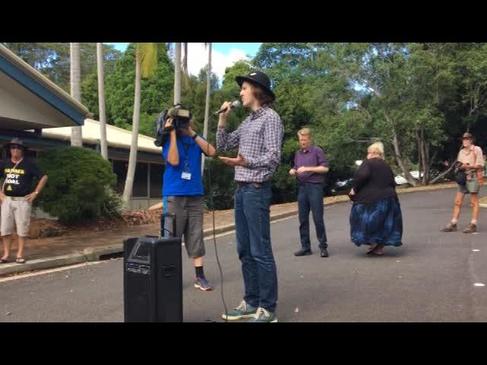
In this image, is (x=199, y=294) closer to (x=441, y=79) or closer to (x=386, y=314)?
(x=386, y=314)

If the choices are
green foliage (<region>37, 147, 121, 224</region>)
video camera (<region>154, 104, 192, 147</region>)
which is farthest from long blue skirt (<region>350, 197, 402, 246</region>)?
green foliage (<region>37, 147, 121, 224</region>)

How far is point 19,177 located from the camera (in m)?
8.39

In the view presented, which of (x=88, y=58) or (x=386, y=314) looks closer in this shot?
(x=386, y=314)

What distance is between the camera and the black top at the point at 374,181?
8133mm

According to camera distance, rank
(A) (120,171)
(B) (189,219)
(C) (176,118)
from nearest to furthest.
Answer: (C) (176,118) < (B) (189,219) < (A) (120,171)

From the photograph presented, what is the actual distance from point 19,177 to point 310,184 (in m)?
4.29

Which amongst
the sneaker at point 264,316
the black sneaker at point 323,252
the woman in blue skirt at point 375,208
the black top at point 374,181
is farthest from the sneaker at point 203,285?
the black top at point 374,181

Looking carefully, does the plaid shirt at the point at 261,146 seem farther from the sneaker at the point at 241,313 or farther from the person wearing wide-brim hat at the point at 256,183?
the sneaker at the point at 241,313

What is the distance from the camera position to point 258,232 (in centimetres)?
473

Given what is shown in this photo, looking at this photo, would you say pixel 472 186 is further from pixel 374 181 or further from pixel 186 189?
pixel 186 189

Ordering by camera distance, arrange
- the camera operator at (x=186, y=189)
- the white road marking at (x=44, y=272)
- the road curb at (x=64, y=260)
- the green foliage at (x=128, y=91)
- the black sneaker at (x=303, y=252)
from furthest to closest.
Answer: the green foliage at (x=128, y=91) → the black sneaker at (x=303, y=252) → the road curb at (x=64, y=260) → the white road marking at (x=44, y=272) → the camera operator at (x=186, y=189)

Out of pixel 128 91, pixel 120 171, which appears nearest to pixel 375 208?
pixel 120 171
